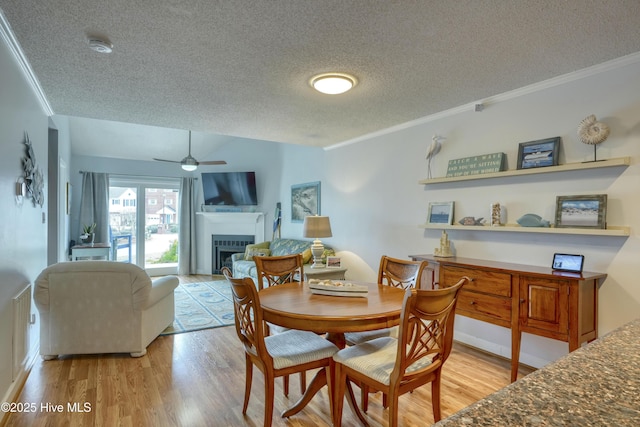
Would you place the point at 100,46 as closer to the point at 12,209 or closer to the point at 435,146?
the point at 12,209

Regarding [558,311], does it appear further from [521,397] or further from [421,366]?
[521,397]

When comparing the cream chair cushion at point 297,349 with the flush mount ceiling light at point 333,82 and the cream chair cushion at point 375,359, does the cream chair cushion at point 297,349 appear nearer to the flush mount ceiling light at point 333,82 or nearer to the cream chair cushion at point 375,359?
the cream chair cushion at point 375,359

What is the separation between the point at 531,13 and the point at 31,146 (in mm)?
3748

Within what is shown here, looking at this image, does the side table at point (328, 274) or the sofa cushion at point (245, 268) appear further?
the sofa cushion at point (245, 268)

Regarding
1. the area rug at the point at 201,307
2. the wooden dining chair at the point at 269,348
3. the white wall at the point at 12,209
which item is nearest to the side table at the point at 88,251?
the area rug at the point at 201,307

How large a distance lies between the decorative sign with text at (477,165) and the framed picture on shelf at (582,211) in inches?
22.6

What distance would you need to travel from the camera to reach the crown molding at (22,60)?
2049 millimetres

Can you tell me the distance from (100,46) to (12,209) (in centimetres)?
130

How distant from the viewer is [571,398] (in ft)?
2.17

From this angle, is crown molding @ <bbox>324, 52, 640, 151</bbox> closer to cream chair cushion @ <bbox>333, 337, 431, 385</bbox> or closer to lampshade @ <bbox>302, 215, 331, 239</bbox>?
lampshade @ <bbox>302, 215, 331, 239</bbox>

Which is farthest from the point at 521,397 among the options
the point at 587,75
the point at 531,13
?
the point at 587,75

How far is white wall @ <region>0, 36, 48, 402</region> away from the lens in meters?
2.20

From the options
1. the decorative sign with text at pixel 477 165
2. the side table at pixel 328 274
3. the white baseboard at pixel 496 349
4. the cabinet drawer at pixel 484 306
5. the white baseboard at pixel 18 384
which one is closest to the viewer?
the white baseboard at pixel 18 384

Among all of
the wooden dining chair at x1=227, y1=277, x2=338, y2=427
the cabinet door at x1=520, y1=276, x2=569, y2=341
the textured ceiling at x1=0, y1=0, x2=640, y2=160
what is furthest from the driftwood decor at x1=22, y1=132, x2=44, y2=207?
the cabinet door at x1=520, y1=276, x2=569, y2=341
